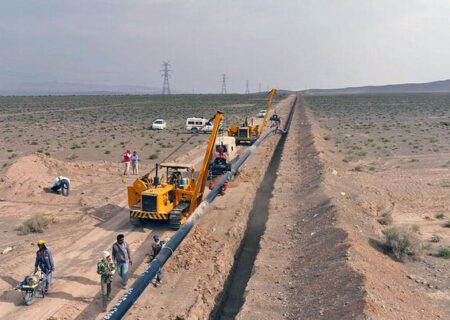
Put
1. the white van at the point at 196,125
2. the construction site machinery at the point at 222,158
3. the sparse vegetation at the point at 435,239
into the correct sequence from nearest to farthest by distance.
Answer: the sparse vegetation at the point at 435,239
the construction site machinery at the point at 222,158
the white van at the point at 196,125

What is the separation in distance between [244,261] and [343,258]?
3774mm

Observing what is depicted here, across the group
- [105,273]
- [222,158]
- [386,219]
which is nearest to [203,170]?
[105,273]

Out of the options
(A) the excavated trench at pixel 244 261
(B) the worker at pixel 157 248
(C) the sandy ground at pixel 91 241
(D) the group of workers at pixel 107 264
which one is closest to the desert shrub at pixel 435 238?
(A) the excavated trench at pixel 244 261

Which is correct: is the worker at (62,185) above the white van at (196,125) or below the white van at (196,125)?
below

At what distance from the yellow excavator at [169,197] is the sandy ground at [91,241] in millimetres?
828

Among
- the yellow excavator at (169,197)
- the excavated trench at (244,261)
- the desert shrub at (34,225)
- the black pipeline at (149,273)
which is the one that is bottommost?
the excavated trench at (244,261)

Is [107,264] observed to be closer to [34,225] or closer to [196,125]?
[34,225]

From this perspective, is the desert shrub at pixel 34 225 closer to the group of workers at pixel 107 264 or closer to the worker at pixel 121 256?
the group of workers at pixel 107 264

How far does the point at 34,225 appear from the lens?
1678 cm

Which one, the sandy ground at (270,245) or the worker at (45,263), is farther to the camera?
the worker at (45,263)

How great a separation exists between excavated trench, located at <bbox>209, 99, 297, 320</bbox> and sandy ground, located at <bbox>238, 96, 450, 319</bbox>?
564 mm

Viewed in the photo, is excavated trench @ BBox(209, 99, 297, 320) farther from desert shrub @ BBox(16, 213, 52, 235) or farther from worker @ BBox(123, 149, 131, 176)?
worker @ BBox(123, 149, 131, 176)

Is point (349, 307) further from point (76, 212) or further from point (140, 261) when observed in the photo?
point (76, 212)

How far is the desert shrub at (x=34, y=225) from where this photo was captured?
1666cm
